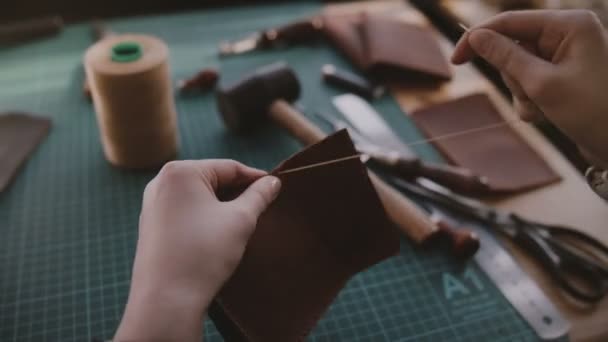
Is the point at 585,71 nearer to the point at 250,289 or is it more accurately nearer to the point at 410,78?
the point at 250,289

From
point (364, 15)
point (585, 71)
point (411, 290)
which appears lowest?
point (411, 290)

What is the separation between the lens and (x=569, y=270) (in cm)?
95

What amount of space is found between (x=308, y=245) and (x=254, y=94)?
52 cm

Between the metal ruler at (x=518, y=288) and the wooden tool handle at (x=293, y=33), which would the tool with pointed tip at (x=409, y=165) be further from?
the wooden tool handle at (x=293, y=33)

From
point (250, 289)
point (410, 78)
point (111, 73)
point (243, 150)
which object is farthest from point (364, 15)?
point (250, 289)

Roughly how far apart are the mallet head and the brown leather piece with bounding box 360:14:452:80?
0.78 ft

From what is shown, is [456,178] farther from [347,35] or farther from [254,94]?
[347,35]

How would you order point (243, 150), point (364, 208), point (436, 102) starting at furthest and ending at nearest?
1. point (436, 102)
2. point (243, 150)
3. point (364, 208)

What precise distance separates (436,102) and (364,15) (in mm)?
363

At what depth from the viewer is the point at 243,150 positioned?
1.22 meters

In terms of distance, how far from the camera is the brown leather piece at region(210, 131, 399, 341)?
29.0 inches

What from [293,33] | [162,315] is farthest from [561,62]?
[293,33]

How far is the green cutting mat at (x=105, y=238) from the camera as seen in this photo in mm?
889

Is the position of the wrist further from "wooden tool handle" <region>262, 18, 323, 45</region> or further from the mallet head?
"wooden tool handle" <region>262, 18, 323, 45</region>
